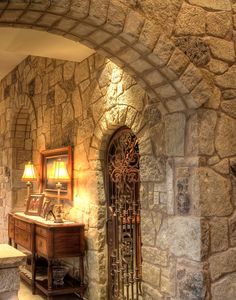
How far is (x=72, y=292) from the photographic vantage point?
150 inches

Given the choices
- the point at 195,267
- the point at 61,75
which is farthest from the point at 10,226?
the point at 195,267

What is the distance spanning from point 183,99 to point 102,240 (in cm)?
178

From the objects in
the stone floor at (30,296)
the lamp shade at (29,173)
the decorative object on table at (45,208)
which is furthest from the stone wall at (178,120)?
the lamp shade at (29,173)

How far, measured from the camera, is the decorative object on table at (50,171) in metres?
4.24

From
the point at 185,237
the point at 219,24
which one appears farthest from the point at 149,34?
the point at 185,237

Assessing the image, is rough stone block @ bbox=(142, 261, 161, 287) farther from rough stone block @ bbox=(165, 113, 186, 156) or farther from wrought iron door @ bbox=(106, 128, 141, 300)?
rough stone block @ bbox=(165, 113, 186, 156)

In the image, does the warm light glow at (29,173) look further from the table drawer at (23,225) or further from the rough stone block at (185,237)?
the rough stone block at (185,237)

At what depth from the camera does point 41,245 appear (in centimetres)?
392

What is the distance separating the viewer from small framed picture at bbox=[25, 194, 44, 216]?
4645mm

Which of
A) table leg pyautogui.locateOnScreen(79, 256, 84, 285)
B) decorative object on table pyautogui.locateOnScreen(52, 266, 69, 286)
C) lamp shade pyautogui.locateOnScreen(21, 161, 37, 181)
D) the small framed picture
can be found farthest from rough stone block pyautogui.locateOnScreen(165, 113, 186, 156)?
lamp shade pyautogui.locateOnScreen(21, 161, 37, 181)

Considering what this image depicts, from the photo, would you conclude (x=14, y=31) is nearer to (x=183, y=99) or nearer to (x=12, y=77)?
(x=183, y=99)

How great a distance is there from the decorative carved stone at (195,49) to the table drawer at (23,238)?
275cm

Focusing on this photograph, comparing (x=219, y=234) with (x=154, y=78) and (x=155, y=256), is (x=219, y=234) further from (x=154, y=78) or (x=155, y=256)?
(x=154, y=78)

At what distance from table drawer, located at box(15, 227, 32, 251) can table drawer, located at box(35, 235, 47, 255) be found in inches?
7.1
